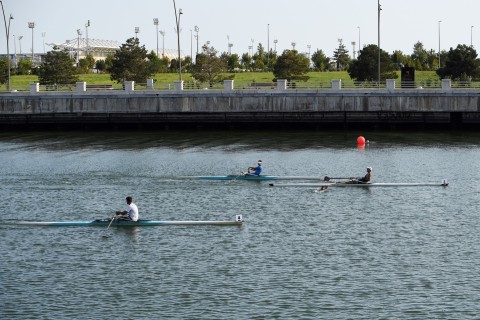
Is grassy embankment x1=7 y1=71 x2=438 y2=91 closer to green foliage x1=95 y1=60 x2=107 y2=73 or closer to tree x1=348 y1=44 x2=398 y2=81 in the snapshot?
tree x1=348 y1=44 x2=398 y2=81

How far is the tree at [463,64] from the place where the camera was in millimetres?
120188

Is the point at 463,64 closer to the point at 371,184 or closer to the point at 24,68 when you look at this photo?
the point at 371,184

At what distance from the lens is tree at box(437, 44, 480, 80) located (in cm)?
12019

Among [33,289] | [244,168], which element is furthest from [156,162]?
[33,289]

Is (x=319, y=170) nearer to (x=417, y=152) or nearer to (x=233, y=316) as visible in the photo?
(x=417, y=152)

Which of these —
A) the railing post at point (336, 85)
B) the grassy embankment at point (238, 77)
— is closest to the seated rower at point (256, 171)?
the railing post at point (336, 85)

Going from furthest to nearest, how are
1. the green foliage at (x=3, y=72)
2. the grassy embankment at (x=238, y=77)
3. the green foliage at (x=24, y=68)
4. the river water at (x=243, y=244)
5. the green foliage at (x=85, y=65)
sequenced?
the green foliage at (x=85, y=65) → the green foliage at (x=24, y=68) → the grassy embankment at (x=238, y=77) → the green foliage at (x=3, y=72) → the river water at (x=243, y=244)

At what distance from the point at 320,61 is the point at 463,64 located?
57.4 m

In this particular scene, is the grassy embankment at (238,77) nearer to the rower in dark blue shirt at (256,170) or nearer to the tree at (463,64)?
the tree at (463,64)

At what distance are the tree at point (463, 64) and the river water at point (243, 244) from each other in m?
52.2

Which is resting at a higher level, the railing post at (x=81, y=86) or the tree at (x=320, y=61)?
the tree at (x=320, y=61)

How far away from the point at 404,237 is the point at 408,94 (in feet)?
169

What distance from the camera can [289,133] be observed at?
9144 cm

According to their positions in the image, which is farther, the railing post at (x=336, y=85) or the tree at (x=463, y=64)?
the tree at (x=463, y=64)
